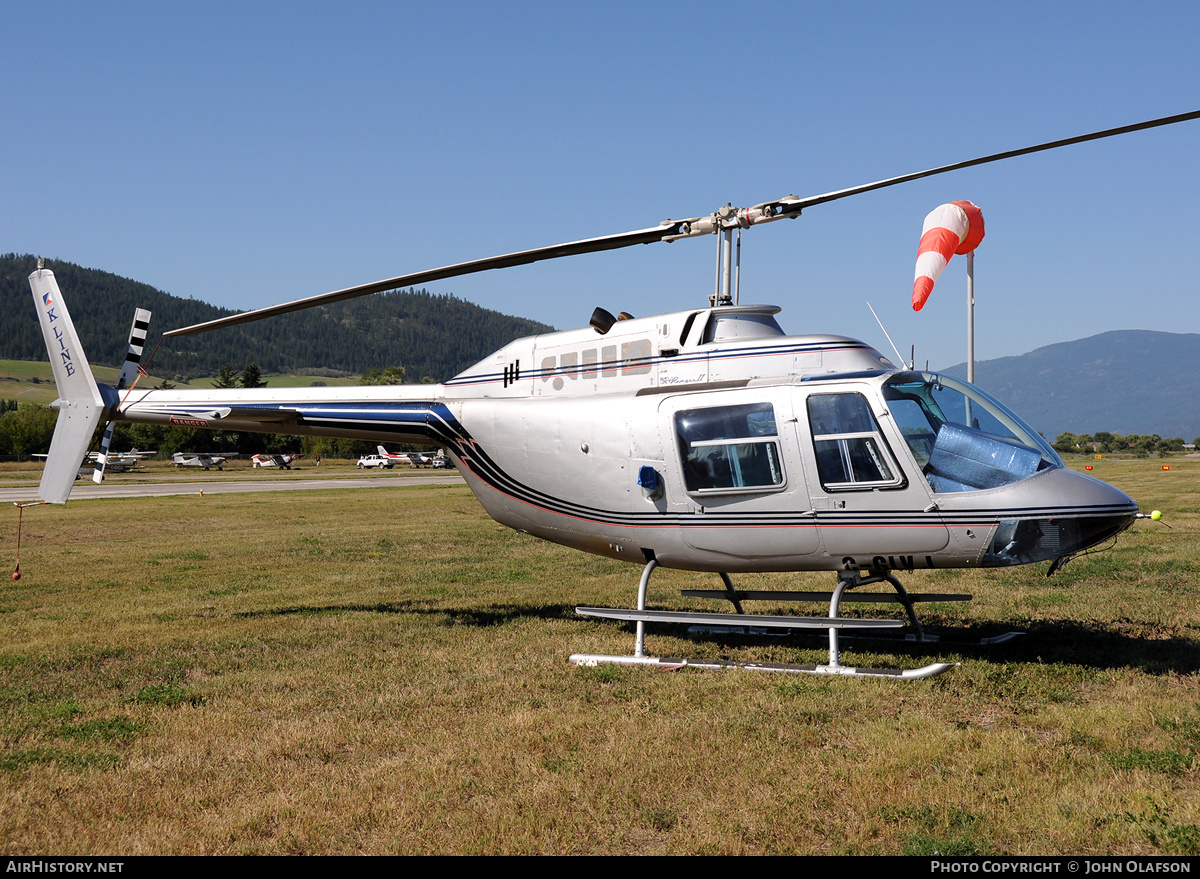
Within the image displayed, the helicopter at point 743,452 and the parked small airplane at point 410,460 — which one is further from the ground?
the helicopter at point 743,452

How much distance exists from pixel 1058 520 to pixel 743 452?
2.90 metres

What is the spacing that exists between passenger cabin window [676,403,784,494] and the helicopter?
0.02 m

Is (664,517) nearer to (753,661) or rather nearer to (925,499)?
(753,661)

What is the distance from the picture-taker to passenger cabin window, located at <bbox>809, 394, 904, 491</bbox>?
8227mm

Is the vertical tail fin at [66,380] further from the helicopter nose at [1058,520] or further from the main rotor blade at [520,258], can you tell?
the helicopter nose at [1058,520]

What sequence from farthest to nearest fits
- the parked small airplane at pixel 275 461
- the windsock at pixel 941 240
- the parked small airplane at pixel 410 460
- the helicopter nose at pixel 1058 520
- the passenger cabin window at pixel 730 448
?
1. the parked small airplane at pixel 410 460
2. the parked small airplane at pixel 275 461
3. the windsock at pixel 941 240
4. the passenger cabin window at pixel 730 448
5. the helicopter nose at pixel 1058 520

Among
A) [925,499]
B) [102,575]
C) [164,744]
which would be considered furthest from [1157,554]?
[102,575]

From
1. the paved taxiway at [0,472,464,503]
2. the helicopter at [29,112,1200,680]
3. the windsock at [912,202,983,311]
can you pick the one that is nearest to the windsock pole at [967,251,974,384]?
the windsock at [912,202,983,311]

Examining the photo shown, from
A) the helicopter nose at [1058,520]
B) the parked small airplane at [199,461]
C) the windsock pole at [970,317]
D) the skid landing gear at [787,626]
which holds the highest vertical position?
the windsock pole at [970,317]

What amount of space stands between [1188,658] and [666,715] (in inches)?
206

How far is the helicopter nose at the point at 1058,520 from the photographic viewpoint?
24.9 ft

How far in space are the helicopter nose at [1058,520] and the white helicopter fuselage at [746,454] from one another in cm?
1

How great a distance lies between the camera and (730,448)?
350 inches

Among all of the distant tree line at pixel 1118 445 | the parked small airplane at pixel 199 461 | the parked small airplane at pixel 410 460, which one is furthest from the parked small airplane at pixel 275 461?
the distant tree line at pixel 1118 445
